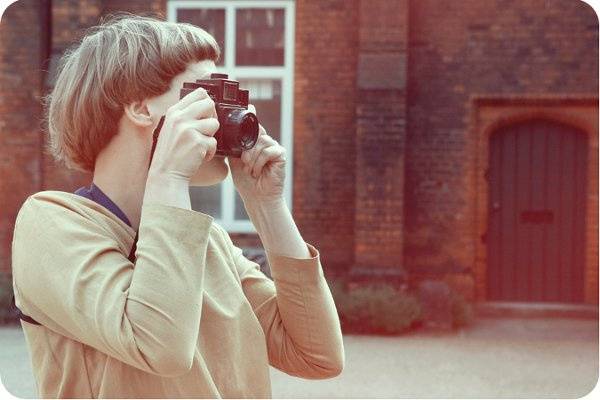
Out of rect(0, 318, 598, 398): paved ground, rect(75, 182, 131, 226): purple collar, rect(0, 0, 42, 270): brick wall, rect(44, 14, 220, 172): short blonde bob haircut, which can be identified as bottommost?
rect(0, 318, 598, 398): paved ground

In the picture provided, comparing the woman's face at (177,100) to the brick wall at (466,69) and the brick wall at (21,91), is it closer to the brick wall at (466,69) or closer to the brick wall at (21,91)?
the brick wall at (466,69)

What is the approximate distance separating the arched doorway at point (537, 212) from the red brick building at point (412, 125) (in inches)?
0.6

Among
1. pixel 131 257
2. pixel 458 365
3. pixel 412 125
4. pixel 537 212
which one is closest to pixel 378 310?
pixel 458 365

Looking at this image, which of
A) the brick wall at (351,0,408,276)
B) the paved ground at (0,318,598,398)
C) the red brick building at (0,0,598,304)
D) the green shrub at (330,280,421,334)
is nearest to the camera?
the paved ground at (0,318,598,398)

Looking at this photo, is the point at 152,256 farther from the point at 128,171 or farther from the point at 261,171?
the point at 261,171

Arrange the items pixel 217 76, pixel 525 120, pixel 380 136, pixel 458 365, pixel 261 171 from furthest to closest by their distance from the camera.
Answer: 1. pixel 525 120
2. pixel 380 136
3. pixel 458 365
4. pixel 261 171
5. pixel 217 76

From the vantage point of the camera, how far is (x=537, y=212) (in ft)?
30.3

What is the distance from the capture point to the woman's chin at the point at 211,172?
4.79 ft

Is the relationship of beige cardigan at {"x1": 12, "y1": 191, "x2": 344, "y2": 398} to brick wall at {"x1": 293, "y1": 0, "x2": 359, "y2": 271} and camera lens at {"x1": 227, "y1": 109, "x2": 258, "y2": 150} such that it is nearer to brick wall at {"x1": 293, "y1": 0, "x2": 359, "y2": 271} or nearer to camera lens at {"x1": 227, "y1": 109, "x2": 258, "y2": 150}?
camera lens at {"x1": 227, "y1": 109, "x2": 258, "y2": 150}

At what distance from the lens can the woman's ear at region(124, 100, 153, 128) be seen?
1410 millimetres

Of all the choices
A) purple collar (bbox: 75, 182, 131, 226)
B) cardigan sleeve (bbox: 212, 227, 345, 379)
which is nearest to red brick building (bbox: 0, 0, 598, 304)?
cardigan sleeve (bbox: 212, 227, 345, 379)

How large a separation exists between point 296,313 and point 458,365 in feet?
17.9

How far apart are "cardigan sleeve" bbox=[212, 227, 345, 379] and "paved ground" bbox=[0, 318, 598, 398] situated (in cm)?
406

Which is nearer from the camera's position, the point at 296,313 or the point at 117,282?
the point at 117,282
